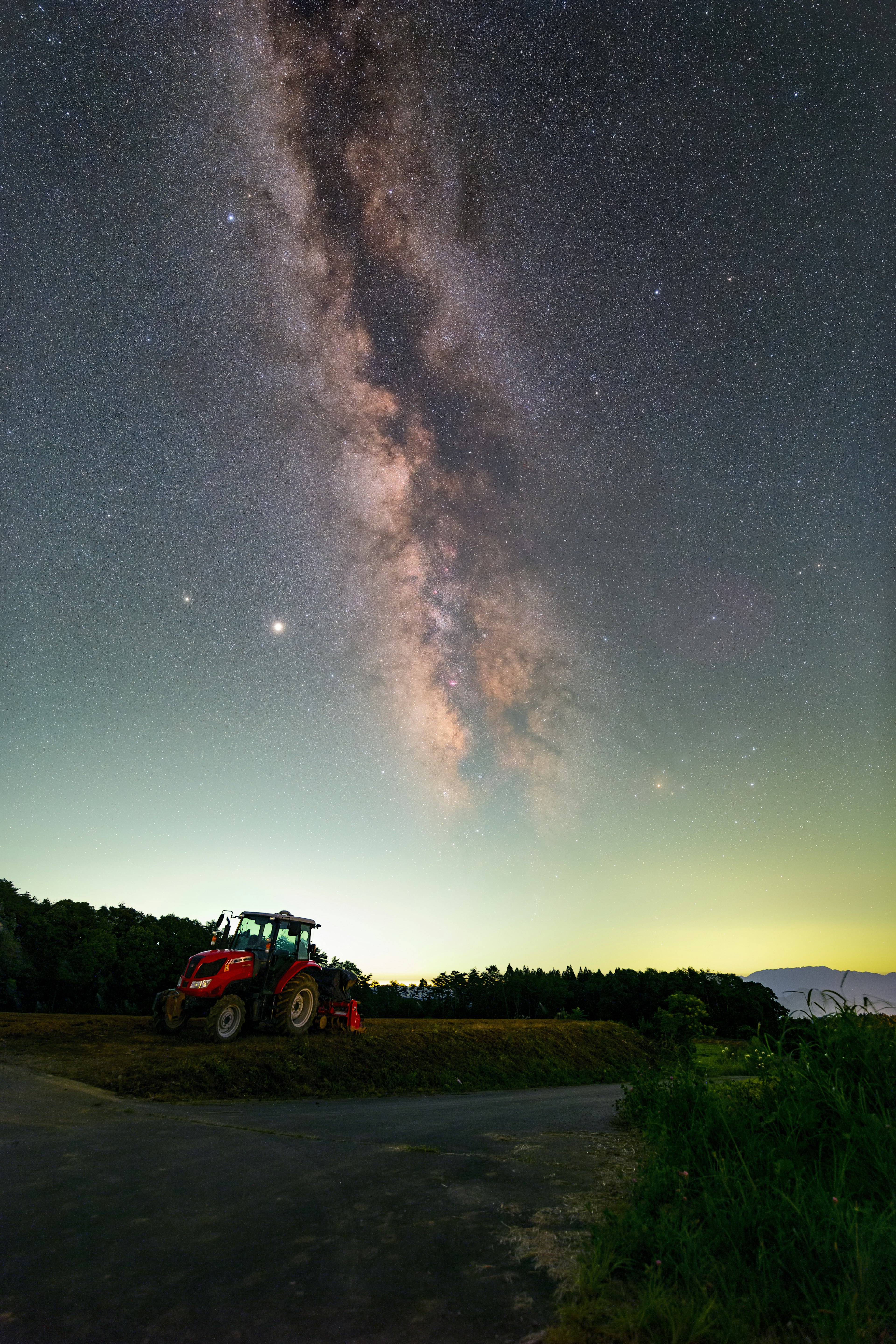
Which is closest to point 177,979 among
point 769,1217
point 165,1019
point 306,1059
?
point 165,1019

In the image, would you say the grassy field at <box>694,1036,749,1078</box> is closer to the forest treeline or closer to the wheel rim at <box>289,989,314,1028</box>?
the forest treeline

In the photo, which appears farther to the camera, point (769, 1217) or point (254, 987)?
point (254, 987)

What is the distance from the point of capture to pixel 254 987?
16.0 m

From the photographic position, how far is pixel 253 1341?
332cm

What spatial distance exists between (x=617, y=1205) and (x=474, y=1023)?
Answer: 58.9 feet

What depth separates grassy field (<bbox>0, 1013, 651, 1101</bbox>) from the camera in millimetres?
11719

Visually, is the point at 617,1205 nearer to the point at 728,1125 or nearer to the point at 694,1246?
the point at 728,1125

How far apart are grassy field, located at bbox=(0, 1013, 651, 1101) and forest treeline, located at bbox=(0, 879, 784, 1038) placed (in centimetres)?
769

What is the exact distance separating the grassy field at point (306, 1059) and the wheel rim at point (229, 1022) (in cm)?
28

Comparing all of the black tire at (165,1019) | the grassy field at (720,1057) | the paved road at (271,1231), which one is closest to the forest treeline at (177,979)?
the grassy field at (720,1057)

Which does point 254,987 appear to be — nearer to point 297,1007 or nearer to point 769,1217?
point 297,1007

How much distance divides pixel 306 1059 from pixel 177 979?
13.7 meters

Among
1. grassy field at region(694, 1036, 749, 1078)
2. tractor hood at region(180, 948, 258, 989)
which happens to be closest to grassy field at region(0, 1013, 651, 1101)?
tractor hood at region(180, 948, 258, 989)

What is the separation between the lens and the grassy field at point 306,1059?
11.7 m
